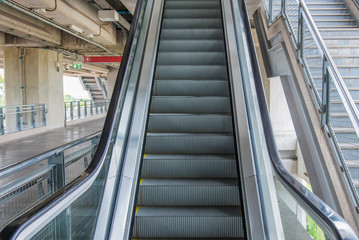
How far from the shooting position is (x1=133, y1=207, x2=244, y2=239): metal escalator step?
286cm

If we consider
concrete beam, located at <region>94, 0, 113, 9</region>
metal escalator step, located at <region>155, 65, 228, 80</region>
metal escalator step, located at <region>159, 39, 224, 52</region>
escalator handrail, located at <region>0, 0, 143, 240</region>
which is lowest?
escalator handrail, located at <region>0, 0, 143, 240</region>

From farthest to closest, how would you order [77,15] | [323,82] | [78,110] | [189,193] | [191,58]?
[78,110], [77,15], [191,58], [323,82], [189,193]

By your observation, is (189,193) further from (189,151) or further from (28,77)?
(28,77)

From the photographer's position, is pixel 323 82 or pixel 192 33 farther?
pixel 192 33

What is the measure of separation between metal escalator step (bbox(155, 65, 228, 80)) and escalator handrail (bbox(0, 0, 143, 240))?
836 millimetres

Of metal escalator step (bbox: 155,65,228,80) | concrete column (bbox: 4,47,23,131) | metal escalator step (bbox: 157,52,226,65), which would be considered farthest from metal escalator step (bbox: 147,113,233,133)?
concrete column (bbox: 4,47,23,131)

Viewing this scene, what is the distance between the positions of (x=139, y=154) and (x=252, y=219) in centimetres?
133

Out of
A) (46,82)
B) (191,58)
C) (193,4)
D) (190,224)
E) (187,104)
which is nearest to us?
(190,224)

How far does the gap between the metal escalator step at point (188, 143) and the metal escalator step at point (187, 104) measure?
22.2 inches

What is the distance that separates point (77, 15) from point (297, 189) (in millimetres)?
Result: 7764

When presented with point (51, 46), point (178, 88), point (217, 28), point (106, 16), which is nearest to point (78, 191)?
point (178, 88)

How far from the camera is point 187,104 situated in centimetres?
418

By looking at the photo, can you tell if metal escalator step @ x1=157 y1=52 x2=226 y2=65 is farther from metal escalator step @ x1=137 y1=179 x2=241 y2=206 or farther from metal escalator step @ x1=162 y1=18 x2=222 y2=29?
metal escalator step @ x1=137 y1=179 x2=241 y2=206

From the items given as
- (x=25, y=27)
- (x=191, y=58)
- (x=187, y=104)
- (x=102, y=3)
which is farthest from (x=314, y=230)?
(x=25, y=27)
